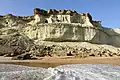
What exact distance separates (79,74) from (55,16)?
43.8 metres

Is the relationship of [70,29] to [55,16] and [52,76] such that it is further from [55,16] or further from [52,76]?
[52,76]

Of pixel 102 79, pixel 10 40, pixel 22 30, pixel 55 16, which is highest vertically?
pixel 55 16

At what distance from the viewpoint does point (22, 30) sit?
145 feet

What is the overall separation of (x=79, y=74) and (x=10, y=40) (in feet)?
67.8

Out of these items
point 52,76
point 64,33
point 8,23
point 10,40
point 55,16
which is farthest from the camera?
point 8,23

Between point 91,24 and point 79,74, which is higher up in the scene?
point 91,24

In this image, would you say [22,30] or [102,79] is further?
[22,30]

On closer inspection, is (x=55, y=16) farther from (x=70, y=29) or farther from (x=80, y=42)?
(x=80, y=42)

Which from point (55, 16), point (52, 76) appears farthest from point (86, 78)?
point (55, 16)

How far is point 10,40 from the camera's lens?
24.2 meters

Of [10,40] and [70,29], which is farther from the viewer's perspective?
[70,29]

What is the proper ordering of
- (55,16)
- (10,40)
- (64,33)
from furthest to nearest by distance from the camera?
(55,16)
(64,33)
(10,40)

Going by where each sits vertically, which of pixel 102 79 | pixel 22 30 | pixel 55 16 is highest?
pixel 55 16

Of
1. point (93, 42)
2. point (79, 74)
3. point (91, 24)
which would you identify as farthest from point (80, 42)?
point (79, 74)
